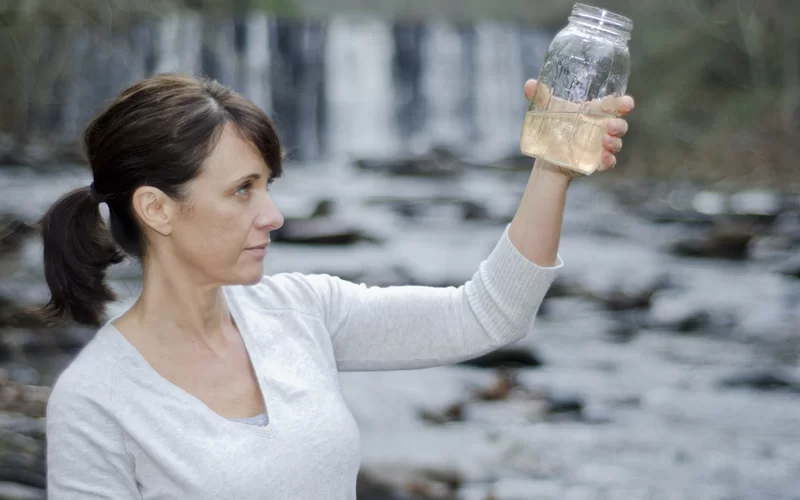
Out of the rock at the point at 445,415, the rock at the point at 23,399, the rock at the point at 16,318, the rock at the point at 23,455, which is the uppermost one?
the rock at the point at 23,455

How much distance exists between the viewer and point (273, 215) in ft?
5.18

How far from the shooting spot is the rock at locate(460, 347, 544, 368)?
17.2 feet

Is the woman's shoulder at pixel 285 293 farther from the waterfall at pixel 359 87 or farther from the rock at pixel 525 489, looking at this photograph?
the waterfall at pixel 359 87

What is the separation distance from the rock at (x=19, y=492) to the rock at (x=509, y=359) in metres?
2.70

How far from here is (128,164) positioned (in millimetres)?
1551

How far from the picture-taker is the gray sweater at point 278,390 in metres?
1.45

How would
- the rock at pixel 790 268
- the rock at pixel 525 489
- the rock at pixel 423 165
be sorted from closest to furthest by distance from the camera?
the rock at pixel 525 489, the rock at pixel 790 268, the rock at pixel 423 165

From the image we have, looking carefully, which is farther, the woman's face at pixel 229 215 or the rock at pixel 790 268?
the rock at pixel 790 268

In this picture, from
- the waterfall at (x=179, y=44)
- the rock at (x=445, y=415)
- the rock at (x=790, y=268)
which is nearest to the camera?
the rock at (x=445, y=415)

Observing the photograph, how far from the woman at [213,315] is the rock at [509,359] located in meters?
3.48

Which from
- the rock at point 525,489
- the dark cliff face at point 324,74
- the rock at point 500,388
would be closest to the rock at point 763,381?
the rock at point 500,388

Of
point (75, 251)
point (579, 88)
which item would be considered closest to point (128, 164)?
point (75, 251)

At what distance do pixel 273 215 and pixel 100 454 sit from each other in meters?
0.40

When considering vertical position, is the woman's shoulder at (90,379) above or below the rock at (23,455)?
above
